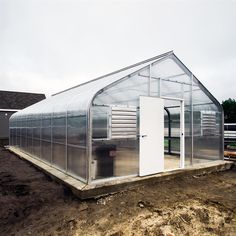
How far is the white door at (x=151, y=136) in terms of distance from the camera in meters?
5.43

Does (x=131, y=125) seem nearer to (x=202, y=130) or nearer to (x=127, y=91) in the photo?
(x=127, y=91)

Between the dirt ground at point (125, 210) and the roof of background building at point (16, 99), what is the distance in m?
15.9

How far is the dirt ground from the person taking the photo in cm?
327

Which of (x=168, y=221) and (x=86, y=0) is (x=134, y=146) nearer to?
(x=168, y=221)

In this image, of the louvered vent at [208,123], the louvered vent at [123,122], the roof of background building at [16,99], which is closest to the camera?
the louvered vent at [123,122]

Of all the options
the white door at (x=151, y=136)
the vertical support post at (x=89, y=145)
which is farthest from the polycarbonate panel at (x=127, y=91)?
the vertical support post at (x=89, y=145)

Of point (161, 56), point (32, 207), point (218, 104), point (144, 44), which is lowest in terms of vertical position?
point (32, 207)

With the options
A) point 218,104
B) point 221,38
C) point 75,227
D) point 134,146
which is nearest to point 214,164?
point 218,104

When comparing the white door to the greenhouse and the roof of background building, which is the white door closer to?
the greenhouse

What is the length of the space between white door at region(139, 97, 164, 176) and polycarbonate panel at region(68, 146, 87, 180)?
1428 millimetres

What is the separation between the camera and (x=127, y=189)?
4855mm

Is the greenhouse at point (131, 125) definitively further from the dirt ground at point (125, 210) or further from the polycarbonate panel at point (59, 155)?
the dirt ground at point (125, 210)

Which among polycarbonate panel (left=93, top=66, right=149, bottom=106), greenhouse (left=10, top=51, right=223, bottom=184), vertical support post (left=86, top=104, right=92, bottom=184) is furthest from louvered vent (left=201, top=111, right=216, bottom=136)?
vertical support post (left=86, top=104, right=92, bottom=184)

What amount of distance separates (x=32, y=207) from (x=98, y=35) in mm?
8105
